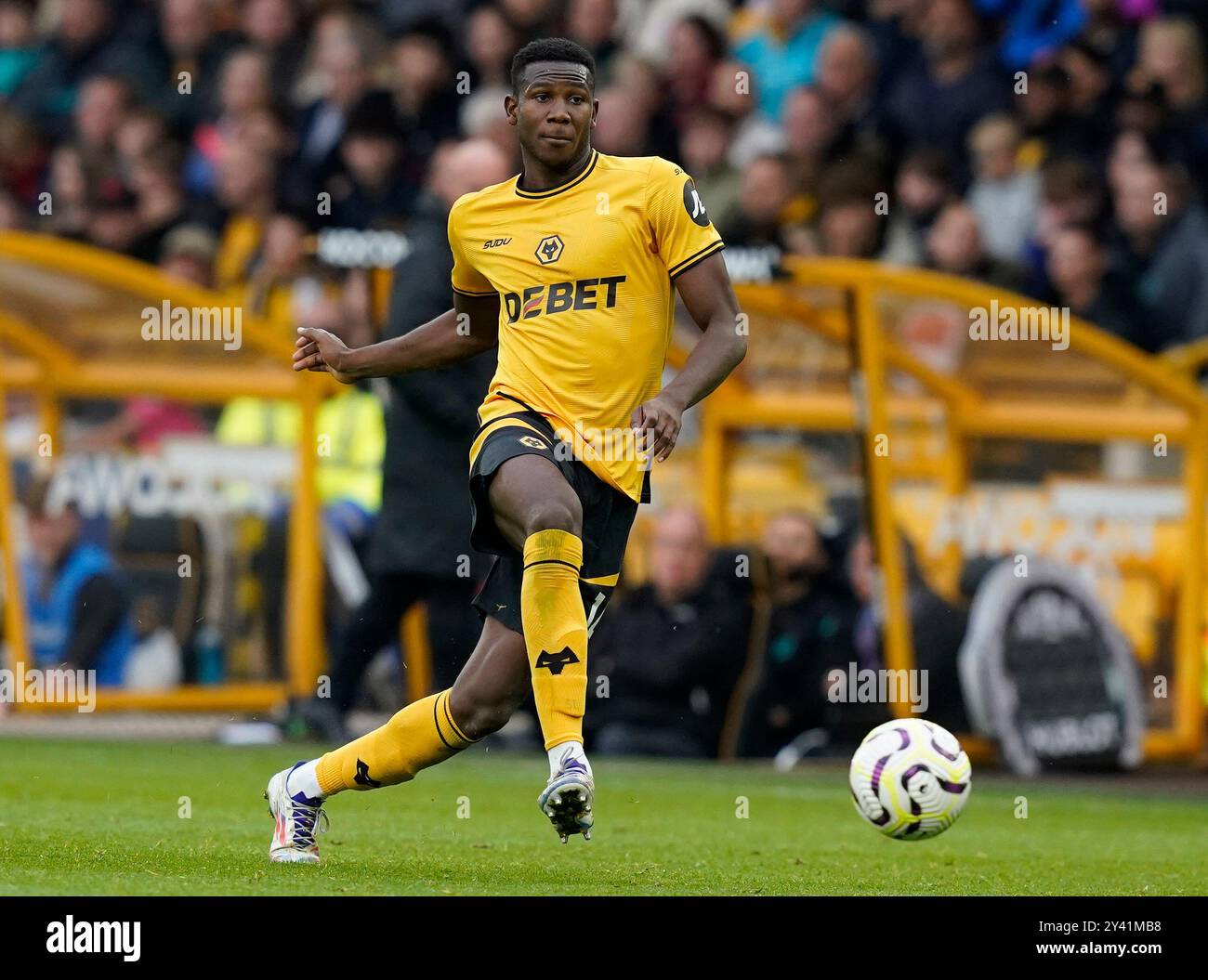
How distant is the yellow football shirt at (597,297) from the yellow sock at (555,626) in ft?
1.19

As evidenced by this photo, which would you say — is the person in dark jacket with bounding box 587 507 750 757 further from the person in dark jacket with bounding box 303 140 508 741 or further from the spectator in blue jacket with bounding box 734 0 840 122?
the spectator in blue jacket with bounding box 734 0 840 122

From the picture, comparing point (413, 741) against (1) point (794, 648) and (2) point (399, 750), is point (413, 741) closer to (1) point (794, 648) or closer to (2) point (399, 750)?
(2) point (399, 750)

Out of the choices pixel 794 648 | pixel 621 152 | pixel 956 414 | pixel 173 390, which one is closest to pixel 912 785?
pixel 794 648

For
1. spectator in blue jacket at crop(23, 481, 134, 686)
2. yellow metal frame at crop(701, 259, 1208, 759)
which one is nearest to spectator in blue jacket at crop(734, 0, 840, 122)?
yellow metal frame at crop(701, 259, 1208, 759)

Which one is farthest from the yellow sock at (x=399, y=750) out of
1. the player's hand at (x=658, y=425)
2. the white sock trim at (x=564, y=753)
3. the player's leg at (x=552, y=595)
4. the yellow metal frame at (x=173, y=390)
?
the yellow metal frame at (x=173, y=390)

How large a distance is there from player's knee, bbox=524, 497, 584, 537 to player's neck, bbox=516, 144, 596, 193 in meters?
0.94

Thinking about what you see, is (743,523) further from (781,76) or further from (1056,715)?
(781,76)

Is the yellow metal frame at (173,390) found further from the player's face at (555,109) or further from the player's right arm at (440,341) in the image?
the player's face at (555,109)

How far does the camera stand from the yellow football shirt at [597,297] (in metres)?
5.89

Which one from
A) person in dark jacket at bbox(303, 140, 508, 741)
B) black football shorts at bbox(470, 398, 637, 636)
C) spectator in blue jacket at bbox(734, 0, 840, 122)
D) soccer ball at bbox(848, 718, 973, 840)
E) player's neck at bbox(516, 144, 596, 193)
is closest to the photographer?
black football shorts at bbox(470, 398, 637, 636)

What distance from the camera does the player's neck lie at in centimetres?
600

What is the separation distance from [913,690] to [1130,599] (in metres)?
1.24

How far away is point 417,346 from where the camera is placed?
6.34m
